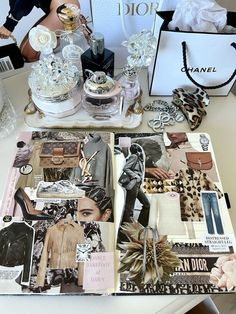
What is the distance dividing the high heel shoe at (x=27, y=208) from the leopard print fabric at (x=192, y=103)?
0.35 m

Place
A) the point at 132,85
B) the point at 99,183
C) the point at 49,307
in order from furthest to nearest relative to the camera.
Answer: the point at 132,85
the point at 99,183
the point at 49,307

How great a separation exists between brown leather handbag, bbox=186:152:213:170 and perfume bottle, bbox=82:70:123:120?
18 centimetres

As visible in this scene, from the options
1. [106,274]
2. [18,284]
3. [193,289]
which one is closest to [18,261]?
[18,284]

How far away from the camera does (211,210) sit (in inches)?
20.7

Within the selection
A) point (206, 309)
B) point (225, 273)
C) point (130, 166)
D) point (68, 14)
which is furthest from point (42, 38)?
point (206, 309)

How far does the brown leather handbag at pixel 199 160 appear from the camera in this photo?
580 millimetres

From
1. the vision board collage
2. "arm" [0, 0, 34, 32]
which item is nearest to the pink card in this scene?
the vision board collage

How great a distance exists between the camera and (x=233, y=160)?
0.63m

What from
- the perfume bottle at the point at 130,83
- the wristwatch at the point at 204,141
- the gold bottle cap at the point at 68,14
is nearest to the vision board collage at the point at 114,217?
the wristwatch at the point at 204,141

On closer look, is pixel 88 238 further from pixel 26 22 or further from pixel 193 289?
pixel 26 22

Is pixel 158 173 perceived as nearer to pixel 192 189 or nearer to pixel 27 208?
pixel 192 189

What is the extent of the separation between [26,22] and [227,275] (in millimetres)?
613

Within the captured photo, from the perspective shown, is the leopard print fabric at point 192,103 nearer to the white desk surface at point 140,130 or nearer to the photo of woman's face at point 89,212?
the white desk surface at point 140,130

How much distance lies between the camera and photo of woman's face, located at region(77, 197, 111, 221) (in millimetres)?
518
